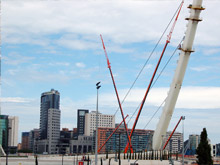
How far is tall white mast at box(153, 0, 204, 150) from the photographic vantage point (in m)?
61.1

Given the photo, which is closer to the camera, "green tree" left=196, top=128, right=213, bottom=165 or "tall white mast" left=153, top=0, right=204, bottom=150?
"green tree" left=196, top=128, right=213, bottom=165

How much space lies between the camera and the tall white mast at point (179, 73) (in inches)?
2404

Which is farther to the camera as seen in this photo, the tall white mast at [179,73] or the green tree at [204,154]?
the tall white mast at [179,73]

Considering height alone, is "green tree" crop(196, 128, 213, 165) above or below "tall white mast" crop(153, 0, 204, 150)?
below

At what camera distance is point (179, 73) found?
6531 centimetres

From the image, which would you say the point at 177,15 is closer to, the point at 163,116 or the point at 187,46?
the point at 187,46

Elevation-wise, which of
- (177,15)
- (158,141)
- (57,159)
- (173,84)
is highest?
(177,15)

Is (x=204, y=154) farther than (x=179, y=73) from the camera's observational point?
No

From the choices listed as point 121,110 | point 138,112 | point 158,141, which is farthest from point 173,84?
point 121,110

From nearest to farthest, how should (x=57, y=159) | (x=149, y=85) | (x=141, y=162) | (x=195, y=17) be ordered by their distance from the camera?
1. (x=195, y=17)
2. (x=141, y=162)
3. (x=149, y=85)
4. (x=57, y=159)

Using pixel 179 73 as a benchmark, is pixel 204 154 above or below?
below

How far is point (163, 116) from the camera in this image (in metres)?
69.6

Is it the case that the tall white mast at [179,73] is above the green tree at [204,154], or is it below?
above

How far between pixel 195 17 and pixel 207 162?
77.3 ft
